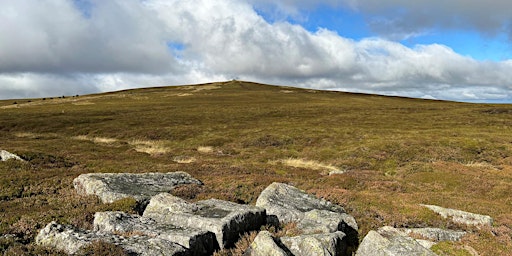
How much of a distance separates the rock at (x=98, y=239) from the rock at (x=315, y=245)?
2.91 metres

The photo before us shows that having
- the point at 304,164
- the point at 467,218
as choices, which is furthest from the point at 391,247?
the point at 304,164

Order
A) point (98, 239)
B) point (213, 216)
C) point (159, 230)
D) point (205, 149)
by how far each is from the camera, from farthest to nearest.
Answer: point (205, 149) → point (213, 216) → point (159, 230) → point (98, 239)

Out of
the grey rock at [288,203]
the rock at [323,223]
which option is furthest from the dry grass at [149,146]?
the rock at [323,223]

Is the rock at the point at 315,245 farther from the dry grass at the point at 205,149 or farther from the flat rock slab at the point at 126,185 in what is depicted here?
the dry grass at the point at 205,149

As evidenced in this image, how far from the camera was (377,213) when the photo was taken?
15641mm

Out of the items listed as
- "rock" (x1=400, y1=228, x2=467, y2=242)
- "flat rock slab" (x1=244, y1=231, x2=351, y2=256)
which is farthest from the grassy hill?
"flat rock slab" (x1=244, y1=231, x2=351, y2=256)

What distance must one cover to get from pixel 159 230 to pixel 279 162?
3071 cm

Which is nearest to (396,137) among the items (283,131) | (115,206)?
(283,131)

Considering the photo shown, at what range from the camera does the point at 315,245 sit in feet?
30.8

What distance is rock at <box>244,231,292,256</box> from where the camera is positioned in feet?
29.4

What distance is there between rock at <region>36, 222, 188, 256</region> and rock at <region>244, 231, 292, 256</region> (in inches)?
70.5

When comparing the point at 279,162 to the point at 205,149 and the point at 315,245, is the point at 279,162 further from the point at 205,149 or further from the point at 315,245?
the point at 315,245

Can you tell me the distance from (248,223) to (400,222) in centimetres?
708

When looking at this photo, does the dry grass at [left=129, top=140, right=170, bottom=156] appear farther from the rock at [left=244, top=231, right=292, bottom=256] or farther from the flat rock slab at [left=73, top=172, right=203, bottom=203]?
the rock at [left=244, top=231, right=292, bottom=256]
